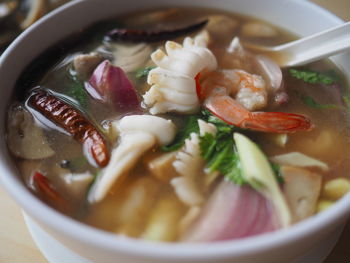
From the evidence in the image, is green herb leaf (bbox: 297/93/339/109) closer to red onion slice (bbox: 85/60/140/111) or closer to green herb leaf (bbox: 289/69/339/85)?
green herb leaf (bbox: 289/69/339/85)

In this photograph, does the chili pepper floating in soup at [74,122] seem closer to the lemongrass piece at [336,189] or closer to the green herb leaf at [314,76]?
the lemongrass piece at [336,189]

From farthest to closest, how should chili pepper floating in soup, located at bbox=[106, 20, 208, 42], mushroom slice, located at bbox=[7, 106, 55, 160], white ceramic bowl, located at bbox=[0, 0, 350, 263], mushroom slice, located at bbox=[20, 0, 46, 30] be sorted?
1. mushroom slice, located at bbox=[20, 0, 46, 30]
2. chili pepper floating in soup, located at bbox=[106, 20, 208, 42]
3. mushroom slice, located at bbox=[7, 106, 55, 160]
4. white ceramic bowl, located at bbox=[0, 0, 350, 263]

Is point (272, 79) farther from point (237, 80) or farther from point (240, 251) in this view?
point (240, 251)

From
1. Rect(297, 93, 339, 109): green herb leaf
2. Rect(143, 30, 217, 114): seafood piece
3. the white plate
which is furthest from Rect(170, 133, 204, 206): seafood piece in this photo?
Rect(297, 93, 339, 109): green herb leaf

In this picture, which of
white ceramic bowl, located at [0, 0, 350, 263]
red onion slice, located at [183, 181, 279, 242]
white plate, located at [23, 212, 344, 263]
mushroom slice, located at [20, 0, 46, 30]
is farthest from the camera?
mushroom slice, located at [20, 0, 46, 30]

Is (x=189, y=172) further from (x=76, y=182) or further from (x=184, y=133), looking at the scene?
(x=76, y=182)

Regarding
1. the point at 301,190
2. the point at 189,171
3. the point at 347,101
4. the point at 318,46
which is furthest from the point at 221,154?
the point at 318,46
